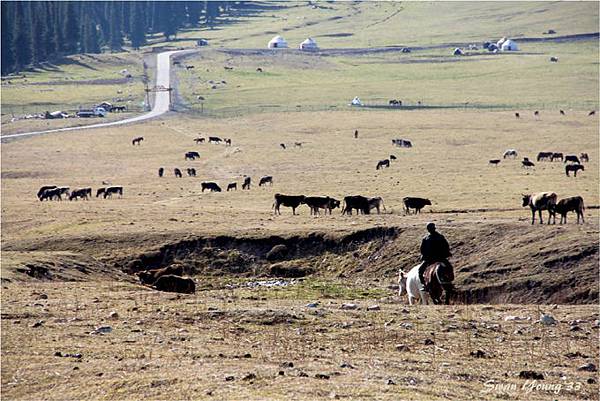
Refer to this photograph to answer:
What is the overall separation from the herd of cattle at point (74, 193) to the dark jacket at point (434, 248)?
32827 mm

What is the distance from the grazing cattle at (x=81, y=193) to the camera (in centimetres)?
5148

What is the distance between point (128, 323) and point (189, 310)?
1650 millimetres

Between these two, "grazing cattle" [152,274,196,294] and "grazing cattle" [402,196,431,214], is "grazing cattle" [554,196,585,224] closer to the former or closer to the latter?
"grazing cattle" [402,196,431,214]

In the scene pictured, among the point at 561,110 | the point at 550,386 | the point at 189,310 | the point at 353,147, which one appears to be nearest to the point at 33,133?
the point at 353,147

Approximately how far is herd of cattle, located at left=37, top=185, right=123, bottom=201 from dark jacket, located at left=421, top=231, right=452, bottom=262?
32827mm

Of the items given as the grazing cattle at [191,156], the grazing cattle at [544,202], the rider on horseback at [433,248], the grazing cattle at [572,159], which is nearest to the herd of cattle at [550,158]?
the grazing cattle at [572,159]

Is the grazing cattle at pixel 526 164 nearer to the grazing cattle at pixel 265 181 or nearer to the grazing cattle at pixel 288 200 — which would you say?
the grazing cattle at pixel 265 181

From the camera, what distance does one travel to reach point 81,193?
5191cm

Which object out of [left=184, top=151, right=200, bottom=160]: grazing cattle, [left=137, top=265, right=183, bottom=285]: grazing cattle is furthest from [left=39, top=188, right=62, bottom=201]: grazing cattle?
[left=137, top=265, right=183, bottom=285]: grazing cattle

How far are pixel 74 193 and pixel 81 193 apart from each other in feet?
1.67

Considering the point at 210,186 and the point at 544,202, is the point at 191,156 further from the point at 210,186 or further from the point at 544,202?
the point at 544,202

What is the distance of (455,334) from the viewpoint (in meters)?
17.5

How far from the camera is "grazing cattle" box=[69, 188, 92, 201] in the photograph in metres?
51.5

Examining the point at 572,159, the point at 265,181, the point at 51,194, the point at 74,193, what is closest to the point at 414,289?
the point at 74,193
